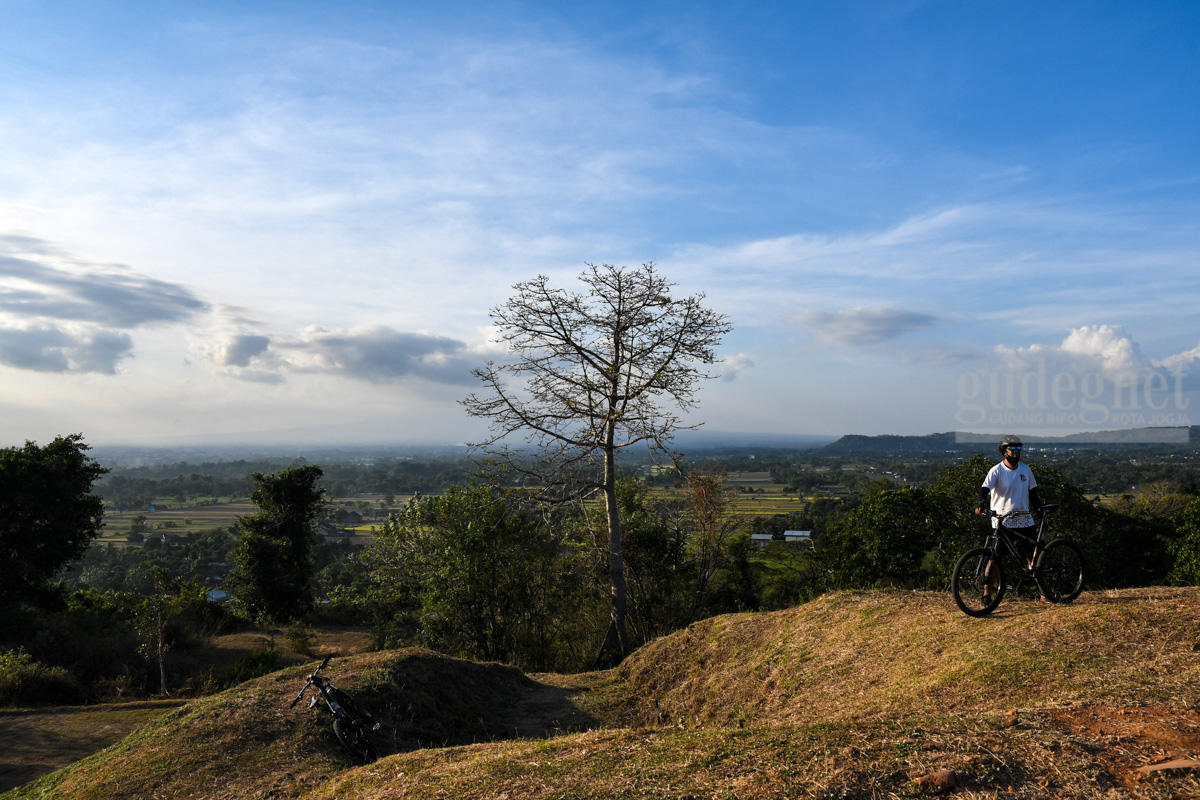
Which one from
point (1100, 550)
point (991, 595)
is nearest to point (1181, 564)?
point (1100, 550)

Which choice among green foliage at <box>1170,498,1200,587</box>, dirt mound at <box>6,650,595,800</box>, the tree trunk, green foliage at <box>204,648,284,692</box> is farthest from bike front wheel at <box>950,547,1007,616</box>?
green foliage at <box>204,648,284,692</box>

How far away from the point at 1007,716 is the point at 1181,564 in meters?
17.2

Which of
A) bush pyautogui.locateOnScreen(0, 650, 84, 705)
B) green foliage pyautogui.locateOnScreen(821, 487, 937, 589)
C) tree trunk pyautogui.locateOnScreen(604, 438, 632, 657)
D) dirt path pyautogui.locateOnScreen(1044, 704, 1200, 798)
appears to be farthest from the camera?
green foliage pyautogui.locateOnScreen(821, 487, 937, 589)

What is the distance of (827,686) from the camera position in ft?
26.1

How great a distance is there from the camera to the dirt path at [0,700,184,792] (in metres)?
9.98

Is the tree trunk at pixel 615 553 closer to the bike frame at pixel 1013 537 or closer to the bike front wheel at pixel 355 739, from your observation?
the bike front wheel at pixel 355 739

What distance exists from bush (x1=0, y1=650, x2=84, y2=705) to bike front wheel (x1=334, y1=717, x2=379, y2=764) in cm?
1156

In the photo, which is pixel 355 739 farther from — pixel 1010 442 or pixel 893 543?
pixel 893 543

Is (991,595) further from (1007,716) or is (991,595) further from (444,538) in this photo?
(444,538)

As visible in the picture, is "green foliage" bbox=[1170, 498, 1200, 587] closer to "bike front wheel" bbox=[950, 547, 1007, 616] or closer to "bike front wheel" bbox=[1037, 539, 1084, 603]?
"bike front wheel" bbox=[1037, 539, 1084, 603]

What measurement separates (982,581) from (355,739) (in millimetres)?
8496

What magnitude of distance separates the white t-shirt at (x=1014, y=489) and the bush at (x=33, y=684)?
783 inches

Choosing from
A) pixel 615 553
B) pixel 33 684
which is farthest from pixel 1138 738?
pixel 33 684

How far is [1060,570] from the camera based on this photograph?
25.8 ft
